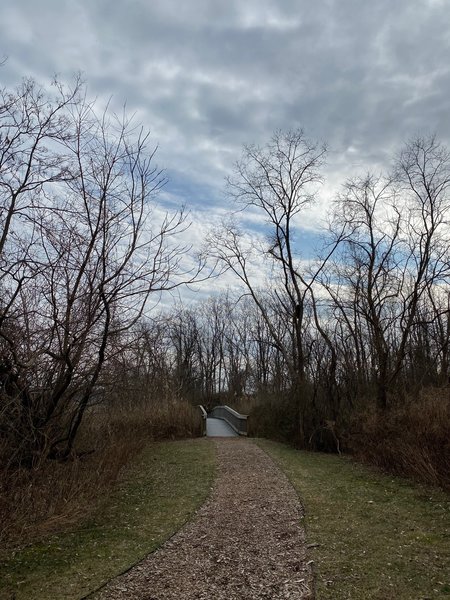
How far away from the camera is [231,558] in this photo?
5660 millimetres

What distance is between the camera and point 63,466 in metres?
9.41

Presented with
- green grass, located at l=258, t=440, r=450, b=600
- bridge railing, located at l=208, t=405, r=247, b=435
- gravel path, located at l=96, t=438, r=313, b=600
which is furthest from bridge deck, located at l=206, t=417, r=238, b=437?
gravel path, located at l=96, t=438, r=313, b=600

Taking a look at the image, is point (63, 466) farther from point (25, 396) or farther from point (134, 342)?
point (134, 342)

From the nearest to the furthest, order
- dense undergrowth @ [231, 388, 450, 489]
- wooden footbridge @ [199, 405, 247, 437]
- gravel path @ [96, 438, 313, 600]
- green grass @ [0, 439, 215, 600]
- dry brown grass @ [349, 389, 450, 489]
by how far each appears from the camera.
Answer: gravel path @ [96, 438, 313, 600], green grass @ [0, 439, 215, 600], dry brown grass @ [349, 389, 450, 489], dense undergrowth @ [231, 388, 450, 489], wooden footbridge @ [199, 405, 247, 437]

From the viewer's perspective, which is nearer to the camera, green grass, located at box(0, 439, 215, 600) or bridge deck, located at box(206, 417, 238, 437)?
green grass, located at box(0, 439, 215, 600)

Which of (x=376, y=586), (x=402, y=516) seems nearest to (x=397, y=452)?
(x=402, y=516)

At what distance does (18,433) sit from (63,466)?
1.46 m

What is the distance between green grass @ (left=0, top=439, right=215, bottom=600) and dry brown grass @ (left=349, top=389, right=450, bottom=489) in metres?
4.37

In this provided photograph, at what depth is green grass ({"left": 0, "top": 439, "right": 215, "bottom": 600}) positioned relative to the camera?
16.0 ft

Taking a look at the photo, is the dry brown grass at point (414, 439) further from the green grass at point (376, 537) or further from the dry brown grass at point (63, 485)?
the dry brown grass at point (63, 485)

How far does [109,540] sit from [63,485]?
1.82 meters

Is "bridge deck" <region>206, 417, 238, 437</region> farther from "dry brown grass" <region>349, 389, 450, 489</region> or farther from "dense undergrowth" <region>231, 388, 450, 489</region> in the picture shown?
"dry brown grass" <region>349, 389, 450, 489</region>

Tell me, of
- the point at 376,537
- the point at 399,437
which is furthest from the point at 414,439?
the point at 376,537

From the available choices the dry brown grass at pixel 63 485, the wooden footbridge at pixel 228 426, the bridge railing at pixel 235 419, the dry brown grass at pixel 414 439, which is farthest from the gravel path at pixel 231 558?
the bridge railing at pixel 235 419
